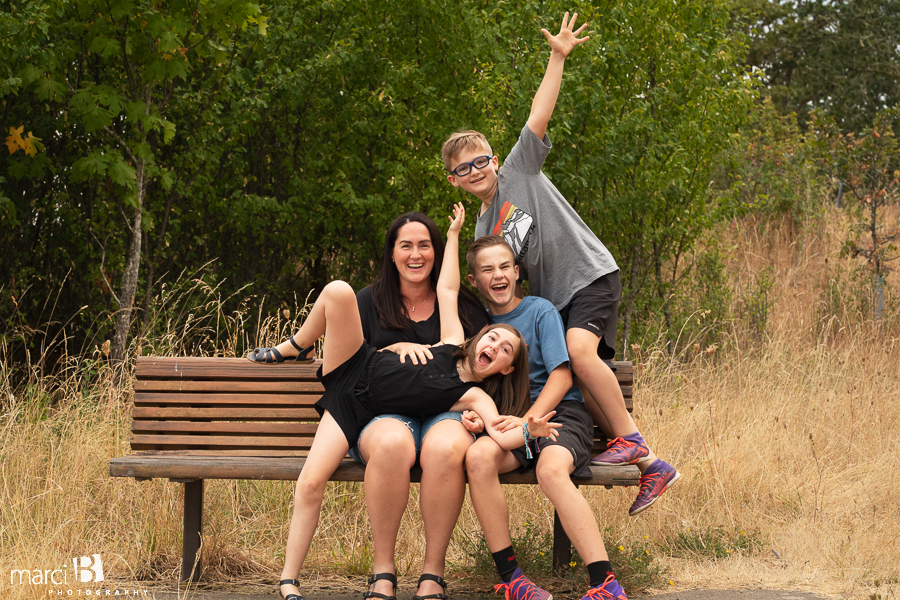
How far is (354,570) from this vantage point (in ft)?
12.0

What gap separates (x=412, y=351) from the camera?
3.30m

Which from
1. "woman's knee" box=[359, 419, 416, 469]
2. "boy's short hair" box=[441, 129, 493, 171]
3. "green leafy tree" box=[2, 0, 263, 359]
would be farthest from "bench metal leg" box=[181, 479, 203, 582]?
"green leafy tree" box=[2, 0, 263, 359]

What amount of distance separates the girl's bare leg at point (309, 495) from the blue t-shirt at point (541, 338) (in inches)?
32.0

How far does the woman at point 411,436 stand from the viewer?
2992mm

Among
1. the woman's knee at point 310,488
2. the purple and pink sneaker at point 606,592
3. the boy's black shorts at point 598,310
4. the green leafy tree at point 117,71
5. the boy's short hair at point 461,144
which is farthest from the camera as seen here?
the green leafy tree at point 117,71

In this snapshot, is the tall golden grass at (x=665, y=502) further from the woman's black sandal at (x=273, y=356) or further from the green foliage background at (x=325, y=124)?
the green foliage background at (x=325, y=124)

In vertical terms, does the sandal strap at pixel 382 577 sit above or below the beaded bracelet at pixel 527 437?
below

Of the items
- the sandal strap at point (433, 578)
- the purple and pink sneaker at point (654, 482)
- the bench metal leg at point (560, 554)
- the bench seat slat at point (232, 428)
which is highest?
the bench seat slat at point (232, 428)

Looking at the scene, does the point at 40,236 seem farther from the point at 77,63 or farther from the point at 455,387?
the point at 455,387

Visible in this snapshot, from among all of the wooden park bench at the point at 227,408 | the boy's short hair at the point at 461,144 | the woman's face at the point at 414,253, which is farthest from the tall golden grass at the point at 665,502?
the boy's short hair at the point at 461,144

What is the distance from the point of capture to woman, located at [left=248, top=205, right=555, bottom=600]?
3.16 m

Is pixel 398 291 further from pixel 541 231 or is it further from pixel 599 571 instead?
pixel 599 571

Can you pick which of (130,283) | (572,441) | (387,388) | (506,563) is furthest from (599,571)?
(130,283)

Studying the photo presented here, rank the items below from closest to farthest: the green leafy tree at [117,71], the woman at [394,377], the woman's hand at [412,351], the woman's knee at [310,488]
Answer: the woman's knee at [310,488] → the woman at [394,377] → the woman's hand at [412,351] → the green leafy tree at [117,71]
